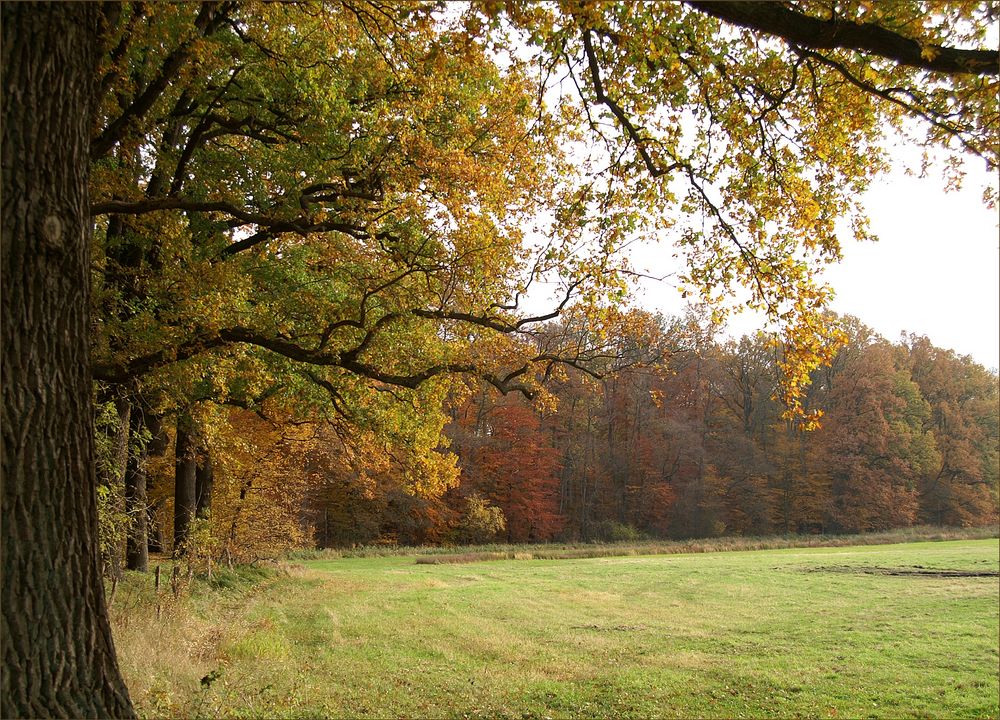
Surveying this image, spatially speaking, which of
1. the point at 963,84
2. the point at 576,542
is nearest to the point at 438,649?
the point at 963,84

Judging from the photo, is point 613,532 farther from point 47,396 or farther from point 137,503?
point 47,396

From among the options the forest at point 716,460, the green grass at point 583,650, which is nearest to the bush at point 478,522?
the forest at point 716,460

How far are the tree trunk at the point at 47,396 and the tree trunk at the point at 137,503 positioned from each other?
7912 millimetres

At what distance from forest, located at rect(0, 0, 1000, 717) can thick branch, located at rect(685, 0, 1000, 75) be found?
2 cm

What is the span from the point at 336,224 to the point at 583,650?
28.3 ft

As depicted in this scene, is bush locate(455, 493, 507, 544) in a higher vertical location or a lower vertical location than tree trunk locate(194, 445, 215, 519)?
lower

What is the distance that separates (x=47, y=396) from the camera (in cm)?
401

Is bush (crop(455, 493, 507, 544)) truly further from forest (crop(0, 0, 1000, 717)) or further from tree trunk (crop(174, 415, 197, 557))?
tree trunk (crop(174, 415, 197, 557))

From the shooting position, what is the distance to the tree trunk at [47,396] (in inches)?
151

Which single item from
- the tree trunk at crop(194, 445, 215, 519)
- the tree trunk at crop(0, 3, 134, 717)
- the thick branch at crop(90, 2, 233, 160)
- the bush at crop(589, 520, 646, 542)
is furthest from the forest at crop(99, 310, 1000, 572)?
the tree trunk at crop(0, 3, 134, 717)

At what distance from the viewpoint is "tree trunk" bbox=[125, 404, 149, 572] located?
1259 centimetres

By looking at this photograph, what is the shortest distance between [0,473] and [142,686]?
3875mm

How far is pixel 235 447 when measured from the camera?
19.4m

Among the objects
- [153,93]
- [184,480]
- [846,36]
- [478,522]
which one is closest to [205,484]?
[184,480]
